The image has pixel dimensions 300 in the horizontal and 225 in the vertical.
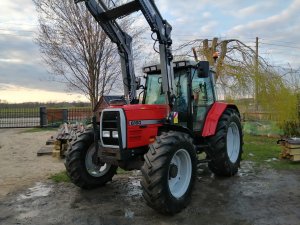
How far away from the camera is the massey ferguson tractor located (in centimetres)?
536

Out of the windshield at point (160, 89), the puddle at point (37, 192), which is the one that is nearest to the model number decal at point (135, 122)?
the windshield at point (160, 89)

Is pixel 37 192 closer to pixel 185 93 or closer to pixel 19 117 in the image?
pixel 185 93

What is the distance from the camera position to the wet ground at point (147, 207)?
517 cm

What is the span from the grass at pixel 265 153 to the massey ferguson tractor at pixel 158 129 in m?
1.53

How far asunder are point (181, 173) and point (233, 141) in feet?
9.35

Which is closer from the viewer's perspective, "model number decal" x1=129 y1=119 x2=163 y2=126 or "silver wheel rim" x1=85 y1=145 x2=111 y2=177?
"model number decal" x1=129 y1=119 x2=163 y2=126

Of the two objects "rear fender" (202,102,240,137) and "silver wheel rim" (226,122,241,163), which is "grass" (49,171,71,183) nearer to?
"rear fender" (202,102,240,137)

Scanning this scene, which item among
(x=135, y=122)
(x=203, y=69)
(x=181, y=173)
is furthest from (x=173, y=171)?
(x=203, y=69)

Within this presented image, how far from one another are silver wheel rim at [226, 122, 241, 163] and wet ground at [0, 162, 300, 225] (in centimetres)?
71

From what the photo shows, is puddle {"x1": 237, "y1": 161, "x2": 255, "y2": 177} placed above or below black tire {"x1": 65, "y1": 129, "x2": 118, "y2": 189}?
below

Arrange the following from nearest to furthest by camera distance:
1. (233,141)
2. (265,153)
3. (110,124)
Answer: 1. (110,124)
2. (233,141)
3. (265,153)

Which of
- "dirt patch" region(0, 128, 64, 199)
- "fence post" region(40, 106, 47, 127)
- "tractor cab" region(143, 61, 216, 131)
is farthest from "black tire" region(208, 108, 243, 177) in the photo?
"fence post" region(40, 106, 47, 127)

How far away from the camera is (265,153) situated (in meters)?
10.4

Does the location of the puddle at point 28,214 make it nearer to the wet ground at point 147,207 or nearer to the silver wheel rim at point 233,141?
the wet ground at point 147,207
